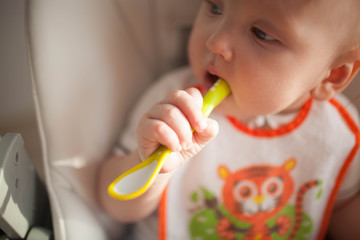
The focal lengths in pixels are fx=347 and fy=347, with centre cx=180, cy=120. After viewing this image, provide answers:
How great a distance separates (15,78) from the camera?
454 mm

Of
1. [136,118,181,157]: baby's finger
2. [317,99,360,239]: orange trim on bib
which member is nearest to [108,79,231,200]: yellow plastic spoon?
[136,118,181,157]: baby's finger

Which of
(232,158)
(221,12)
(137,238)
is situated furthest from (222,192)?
(221,12)

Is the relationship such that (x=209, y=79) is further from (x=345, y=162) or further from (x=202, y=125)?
(x=345, y=162)

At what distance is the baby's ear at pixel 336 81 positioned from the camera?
469 millimetres

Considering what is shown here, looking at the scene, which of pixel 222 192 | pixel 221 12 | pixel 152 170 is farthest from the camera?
pixel 222 192

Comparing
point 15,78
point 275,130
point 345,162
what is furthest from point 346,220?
point 15,78

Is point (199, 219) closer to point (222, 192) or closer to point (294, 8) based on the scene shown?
point (222, 192)

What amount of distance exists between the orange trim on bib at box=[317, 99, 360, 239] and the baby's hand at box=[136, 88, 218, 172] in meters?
0.30

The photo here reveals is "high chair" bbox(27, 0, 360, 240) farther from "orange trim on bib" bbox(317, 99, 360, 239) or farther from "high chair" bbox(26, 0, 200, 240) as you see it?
"orange trim on bib" bbox(317, 99, 360, 239)

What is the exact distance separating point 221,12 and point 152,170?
0.79 ft

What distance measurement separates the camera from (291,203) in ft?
2.08

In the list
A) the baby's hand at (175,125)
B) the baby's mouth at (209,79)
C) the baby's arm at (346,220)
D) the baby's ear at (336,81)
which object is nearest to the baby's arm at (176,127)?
the baby's hand at (175,125)

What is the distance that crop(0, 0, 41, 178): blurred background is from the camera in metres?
0.42

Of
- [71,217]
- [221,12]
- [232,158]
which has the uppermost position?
[221,12]
